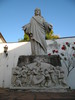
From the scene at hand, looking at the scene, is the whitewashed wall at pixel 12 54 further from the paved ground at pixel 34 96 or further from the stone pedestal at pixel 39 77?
the paved ground at pixel 34 96

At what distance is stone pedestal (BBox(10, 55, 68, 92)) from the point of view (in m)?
4.47

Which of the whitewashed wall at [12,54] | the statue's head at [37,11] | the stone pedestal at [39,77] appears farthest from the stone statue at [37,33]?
the whitewashed wall at [12,54]

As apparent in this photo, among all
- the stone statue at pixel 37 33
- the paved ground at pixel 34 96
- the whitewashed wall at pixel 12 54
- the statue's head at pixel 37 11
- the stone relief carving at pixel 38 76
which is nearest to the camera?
the paved ground at pixel 34 96

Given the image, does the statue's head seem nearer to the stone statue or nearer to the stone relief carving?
the stone statue

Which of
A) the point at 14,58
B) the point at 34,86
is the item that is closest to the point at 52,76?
the point at 34,86

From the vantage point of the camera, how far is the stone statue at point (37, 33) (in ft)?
20.7

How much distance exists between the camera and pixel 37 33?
21.0 ft

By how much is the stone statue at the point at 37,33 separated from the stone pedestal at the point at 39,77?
1191 mm

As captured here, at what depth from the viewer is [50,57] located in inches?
221

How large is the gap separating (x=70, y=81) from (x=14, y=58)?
662 centimetres

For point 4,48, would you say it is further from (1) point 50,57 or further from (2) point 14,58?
(1) point 50,57

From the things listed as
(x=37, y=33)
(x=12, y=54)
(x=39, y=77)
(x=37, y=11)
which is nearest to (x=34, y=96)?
(x=39, y=77)

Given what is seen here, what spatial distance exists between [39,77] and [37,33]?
2538 millimetres

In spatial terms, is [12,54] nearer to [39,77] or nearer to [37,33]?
[37,33]
